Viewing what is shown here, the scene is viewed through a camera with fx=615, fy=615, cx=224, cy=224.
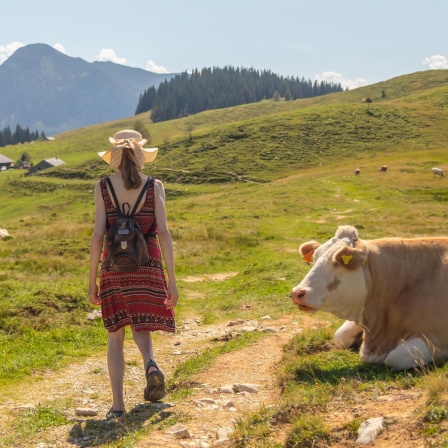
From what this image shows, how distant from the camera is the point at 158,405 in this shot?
22.2 feet

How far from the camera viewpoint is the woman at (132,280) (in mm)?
6566

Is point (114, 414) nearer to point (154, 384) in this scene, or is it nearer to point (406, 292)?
point (154, 384)

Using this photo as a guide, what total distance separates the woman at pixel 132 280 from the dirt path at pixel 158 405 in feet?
1.34

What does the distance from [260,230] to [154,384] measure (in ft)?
70.1

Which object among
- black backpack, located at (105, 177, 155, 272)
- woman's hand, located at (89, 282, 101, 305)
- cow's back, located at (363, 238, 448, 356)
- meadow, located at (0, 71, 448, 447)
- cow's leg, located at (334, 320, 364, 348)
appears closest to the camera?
black backpack, located at (105, 177, 155, 272)

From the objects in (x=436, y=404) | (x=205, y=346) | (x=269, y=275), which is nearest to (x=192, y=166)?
(x=269, y=275)

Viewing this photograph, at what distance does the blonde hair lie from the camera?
21.3 feet

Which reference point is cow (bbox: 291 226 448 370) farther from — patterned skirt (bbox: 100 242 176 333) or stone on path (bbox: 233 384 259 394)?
patterned skirt (bbox: 100 242 176 333)

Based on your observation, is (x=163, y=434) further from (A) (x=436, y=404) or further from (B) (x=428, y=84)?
(B) (x=428, y=84)

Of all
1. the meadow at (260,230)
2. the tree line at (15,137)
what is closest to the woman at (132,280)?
the meadow at (260,230)

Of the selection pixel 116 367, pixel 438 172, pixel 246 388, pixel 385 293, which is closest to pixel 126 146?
pixel 116 367

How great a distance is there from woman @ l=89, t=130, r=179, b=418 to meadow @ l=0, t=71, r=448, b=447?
1623 mm

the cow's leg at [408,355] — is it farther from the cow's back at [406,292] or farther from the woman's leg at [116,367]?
the woman's leg at [116,367]

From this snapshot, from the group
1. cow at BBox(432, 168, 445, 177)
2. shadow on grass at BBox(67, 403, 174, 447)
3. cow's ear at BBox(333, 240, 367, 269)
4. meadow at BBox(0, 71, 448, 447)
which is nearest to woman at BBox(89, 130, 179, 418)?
shadow on grass at BBox(67, 403, 174, 447)
